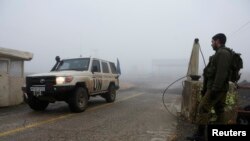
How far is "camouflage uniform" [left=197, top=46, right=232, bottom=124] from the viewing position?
5.32 meters

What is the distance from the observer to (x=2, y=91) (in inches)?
473

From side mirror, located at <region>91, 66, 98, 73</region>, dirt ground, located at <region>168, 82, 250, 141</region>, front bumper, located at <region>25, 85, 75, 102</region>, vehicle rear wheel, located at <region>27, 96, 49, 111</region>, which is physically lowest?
dirt ground, located at <region>168, 82, 250, 141</region>

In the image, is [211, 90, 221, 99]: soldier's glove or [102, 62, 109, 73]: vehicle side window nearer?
[211, 90, 221, 99]: soldier's glove

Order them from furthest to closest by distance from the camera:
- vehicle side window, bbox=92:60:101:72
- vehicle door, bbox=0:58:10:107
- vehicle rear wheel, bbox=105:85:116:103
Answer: vehicle rear wheel, bbox=105:85:116:103
vehicle door, bbox=0:58:10:107
vehicle side window, bbox=92:60:101:72

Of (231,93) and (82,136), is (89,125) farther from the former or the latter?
(231,93)

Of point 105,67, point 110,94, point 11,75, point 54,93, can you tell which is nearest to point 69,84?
point 54,93

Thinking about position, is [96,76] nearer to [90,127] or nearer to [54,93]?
[54,93]

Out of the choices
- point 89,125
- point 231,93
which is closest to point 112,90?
point 89,125

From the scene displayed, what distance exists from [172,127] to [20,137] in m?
3.75

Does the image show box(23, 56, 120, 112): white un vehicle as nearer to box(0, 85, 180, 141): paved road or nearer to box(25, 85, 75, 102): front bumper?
box(25, 85, 75, 102): front bumper

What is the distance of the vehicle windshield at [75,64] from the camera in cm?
1138

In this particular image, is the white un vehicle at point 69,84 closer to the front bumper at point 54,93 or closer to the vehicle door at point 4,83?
the front bumper at point 54,93

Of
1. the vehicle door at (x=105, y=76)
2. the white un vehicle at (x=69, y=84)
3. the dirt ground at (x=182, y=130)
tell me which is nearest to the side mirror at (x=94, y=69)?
the white un vehicle at (x=69, y=84)
